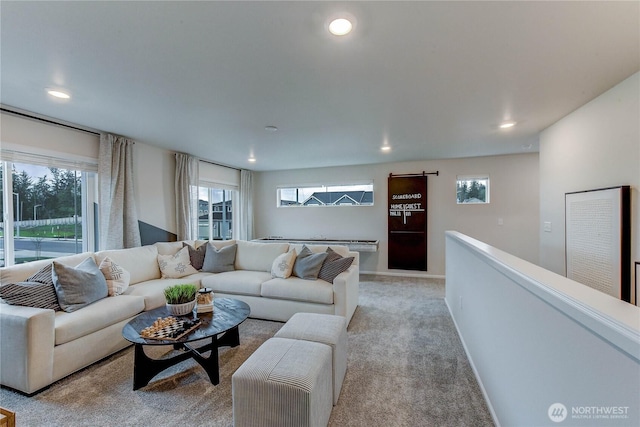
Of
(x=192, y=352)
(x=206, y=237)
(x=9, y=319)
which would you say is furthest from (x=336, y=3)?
(x=206, y=237)

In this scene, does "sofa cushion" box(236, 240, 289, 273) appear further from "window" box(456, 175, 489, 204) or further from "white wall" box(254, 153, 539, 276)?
"window" box(456, 175, 489, 204)

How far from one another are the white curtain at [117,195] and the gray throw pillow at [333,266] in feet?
8.82

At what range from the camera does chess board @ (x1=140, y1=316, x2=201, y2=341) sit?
197cm

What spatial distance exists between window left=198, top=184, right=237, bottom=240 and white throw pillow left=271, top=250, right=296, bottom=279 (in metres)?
2.50

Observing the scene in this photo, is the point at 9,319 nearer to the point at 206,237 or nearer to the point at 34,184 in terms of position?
the point at 34,184

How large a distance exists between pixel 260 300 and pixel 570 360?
2959mm

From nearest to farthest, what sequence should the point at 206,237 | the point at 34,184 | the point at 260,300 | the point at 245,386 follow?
the point at 245,386
the point at 34,184
the point at 260,300
the point at 206,237

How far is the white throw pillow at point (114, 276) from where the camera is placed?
111 inches

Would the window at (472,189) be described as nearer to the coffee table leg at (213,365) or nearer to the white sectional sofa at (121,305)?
the white sectional sofa at (121,305)

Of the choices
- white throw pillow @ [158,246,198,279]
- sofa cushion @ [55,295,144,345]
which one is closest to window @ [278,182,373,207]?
white throw pillow @ [158,246,198,279]

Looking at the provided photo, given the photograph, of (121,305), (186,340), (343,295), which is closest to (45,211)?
(121,305)

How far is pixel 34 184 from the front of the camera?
3082 millimetres

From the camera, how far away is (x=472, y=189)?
5.37m

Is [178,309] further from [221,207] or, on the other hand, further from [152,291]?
[221,207]
